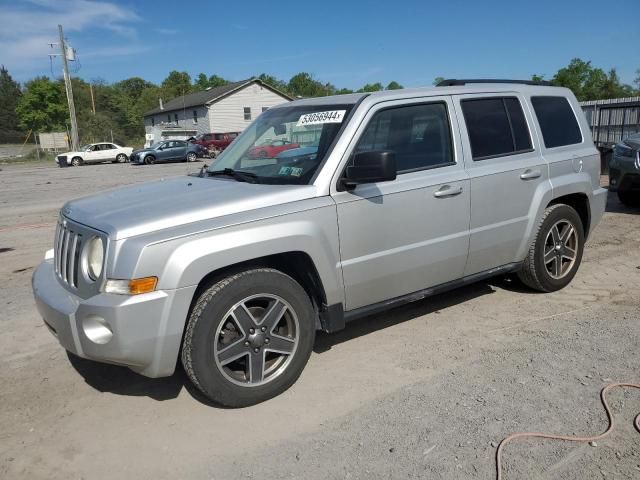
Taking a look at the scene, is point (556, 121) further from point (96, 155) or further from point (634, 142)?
point (96, 155)

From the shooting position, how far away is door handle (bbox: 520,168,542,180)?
4.59 metres

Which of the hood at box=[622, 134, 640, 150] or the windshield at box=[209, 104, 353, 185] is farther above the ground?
the windshield at box=[209, 104, 353, 185]

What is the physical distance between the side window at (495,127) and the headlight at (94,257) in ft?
9.44

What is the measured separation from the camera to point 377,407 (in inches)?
132

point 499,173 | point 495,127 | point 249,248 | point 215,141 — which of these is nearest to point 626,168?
point 495,127

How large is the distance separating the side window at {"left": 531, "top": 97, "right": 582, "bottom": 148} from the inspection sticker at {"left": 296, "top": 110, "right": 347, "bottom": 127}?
82.5 inches

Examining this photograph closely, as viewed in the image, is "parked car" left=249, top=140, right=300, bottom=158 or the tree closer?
"parked car" left=249, top=140, right=300, bottom=158

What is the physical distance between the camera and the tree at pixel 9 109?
73250mm

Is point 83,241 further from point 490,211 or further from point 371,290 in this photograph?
point 490,211

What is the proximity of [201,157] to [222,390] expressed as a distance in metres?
32.2

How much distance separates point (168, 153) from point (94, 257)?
30679 mm

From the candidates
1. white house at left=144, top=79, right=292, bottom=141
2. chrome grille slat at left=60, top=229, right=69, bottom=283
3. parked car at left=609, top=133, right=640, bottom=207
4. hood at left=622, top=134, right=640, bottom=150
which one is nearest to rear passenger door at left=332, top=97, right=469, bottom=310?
chrome grille slat at left=60, top=229, right=69, bottom=283

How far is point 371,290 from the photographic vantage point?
3.82 metres

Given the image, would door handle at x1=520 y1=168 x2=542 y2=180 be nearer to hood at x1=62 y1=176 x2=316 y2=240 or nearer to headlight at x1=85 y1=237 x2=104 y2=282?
hood at x1=62 y1=176 x2=316 y2=240
